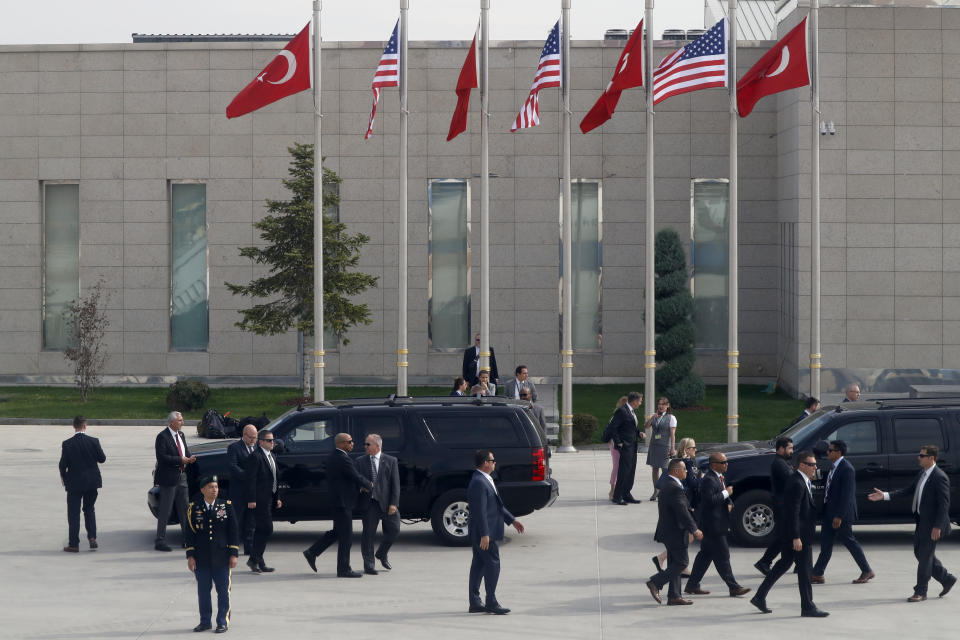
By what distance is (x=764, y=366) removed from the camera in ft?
120

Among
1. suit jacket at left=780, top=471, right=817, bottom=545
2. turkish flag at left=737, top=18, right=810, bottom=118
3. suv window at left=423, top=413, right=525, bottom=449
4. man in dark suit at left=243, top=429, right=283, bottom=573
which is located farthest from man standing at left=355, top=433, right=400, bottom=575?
turkish flag at left=737, top=18, right=810, bottom=118

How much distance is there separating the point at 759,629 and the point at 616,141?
25.3 m

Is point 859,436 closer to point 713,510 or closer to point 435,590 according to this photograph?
point 713,510

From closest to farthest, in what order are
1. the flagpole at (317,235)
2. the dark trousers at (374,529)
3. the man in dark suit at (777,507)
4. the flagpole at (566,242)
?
the man in dark suit at (777,507)
the dark trousers at (374,529)
the flagpole at (317,235)
the flagpole at (566,242)

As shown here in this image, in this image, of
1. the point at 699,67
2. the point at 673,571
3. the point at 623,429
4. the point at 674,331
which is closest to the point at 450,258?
the point at 674,331

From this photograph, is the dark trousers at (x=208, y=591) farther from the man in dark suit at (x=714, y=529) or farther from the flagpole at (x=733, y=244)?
the flagpole at (x=733, y=244)

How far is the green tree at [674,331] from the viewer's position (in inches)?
1248

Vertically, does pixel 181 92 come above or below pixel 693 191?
above

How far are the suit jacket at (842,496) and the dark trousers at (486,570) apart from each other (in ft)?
13.4

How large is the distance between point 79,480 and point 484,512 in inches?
246

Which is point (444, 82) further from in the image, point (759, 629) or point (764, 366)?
point (759, 629)

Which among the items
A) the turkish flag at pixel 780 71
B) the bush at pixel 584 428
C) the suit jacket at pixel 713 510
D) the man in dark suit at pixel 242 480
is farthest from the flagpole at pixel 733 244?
the man in dark suit at pixel 242 480

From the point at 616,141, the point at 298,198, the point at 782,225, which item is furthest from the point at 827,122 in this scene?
the point at 298,198

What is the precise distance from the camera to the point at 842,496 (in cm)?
1443
